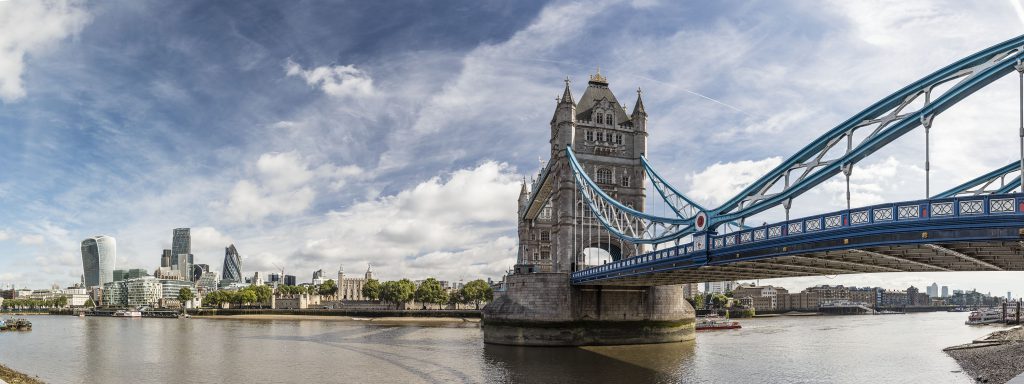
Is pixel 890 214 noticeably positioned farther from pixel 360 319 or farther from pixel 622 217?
pixel 360 319

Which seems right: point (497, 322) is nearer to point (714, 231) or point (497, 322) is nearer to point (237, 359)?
point (237, 359)

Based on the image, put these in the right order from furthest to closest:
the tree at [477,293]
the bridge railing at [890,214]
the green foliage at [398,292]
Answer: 1. the tree at [477,293]
2. the green foliage at [398,292]
3. the bridge railing at [890,214]

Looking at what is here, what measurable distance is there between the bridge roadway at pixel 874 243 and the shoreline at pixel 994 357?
6.68m

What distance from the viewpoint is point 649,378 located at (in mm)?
37594

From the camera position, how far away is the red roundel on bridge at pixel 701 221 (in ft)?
129

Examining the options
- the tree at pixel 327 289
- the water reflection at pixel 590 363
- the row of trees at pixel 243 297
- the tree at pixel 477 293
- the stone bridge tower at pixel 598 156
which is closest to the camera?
the water reflection at pixel 590 363

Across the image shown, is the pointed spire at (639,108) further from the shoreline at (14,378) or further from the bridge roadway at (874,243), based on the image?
the shoreline at (14,378)

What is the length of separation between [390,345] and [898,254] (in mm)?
40564

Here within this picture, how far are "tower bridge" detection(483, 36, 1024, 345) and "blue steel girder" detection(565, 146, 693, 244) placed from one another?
18cm

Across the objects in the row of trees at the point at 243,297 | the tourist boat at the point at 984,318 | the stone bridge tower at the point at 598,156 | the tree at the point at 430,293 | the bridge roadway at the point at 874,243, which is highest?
the stone bridge tower at the point at 598,156

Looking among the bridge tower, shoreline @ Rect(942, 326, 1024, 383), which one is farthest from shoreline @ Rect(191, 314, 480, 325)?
shoreline @ Rect(942, 326, 1024, 383)

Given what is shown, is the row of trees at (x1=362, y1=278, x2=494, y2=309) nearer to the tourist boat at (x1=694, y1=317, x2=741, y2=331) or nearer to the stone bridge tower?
the tourist boat at (x1=694, y1=317, x2=741, y2=331)

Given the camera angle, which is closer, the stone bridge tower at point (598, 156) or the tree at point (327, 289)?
the stone bridge tower at point (598, 156)

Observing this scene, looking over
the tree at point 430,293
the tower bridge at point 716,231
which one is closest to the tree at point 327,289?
the tree at point 430,293
